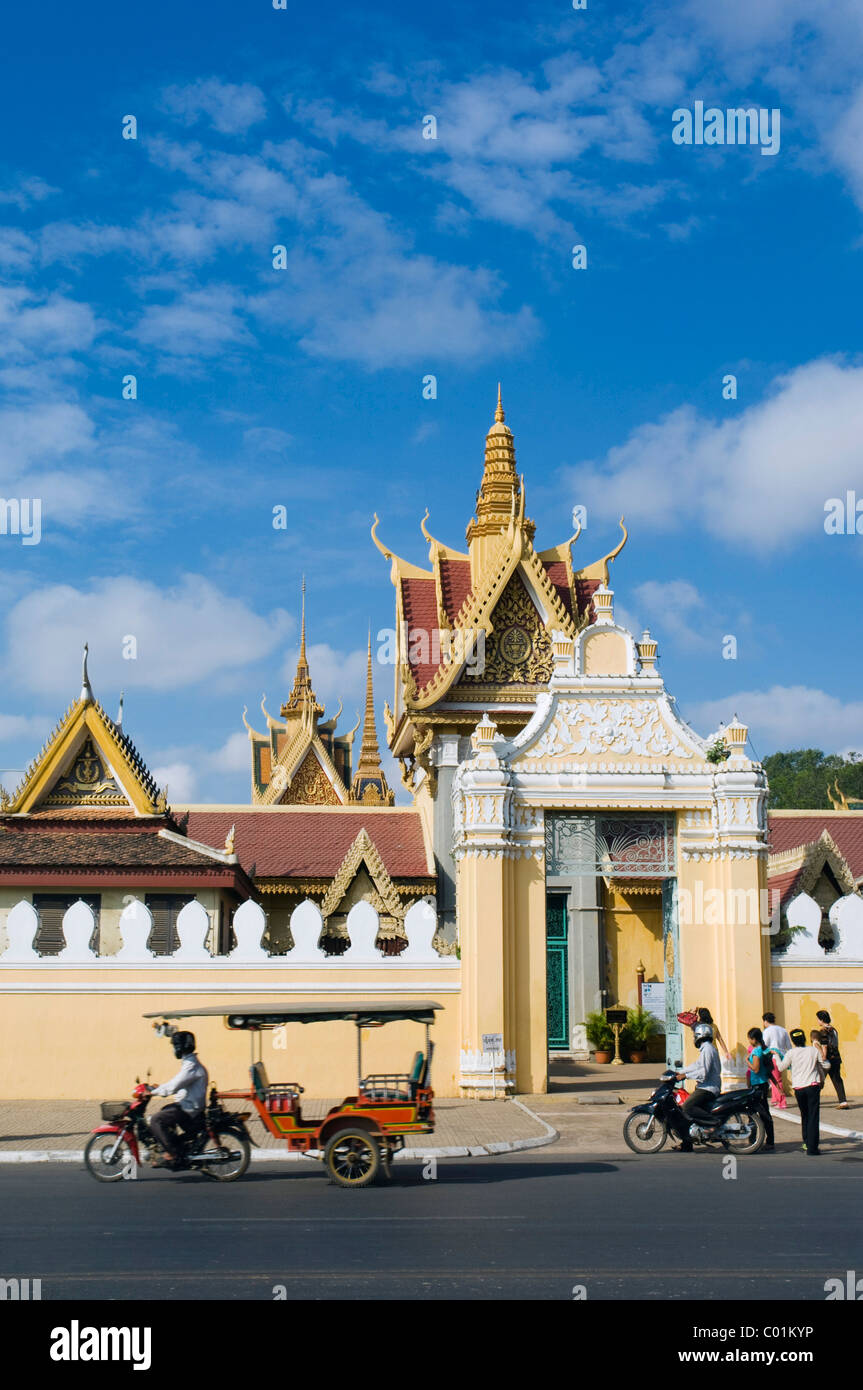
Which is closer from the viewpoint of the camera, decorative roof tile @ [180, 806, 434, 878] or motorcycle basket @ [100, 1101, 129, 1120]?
motorcycle basket @ [100, 1101, 129, 1120]

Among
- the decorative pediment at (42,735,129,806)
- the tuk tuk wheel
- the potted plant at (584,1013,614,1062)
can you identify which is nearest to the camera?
the tuk tuk wheel

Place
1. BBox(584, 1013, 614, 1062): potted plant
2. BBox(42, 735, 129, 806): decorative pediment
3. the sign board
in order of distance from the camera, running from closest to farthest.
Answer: the sign board < BBox(42, 735, 129, 806): decorative pediment < BBox(584, 1013, 614, 1062): potted plant

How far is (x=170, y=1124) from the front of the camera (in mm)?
12547

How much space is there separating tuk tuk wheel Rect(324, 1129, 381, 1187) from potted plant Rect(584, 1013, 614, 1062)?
1356 cm

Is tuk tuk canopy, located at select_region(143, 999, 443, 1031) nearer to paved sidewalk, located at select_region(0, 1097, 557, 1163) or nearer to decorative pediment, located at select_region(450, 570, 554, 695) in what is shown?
paved sidewalk, located at select_region(0, 1097, 557, 1163)

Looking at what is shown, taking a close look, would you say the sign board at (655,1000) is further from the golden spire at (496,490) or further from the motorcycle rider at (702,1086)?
the golden spire at (496,490)

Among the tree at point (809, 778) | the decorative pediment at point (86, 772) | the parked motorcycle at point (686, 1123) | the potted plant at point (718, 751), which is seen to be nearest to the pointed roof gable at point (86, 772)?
the decorative pediment at point (86, 772)

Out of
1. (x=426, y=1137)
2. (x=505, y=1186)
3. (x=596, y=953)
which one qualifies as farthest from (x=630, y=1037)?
(x=505, y=1186)

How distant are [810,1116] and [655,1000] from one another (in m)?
8.43

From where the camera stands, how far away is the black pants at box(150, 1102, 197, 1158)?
12516 millimetres

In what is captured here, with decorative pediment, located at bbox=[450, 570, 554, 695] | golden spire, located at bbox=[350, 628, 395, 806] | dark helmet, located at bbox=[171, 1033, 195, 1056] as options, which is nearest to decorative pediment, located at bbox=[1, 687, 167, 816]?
decorative pediment, located at bbox=[450, 570, 554, 695]

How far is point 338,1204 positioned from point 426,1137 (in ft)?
13.4

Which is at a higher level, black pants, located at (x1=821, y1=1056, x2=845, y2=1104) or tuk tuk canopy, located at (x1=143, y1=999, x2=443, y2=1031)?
tuk tuk canopy, located at (x1=143, y1=999, x2=443, y2=1031)

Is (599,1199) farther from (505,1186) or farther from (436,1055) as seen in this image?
(436,1055)
